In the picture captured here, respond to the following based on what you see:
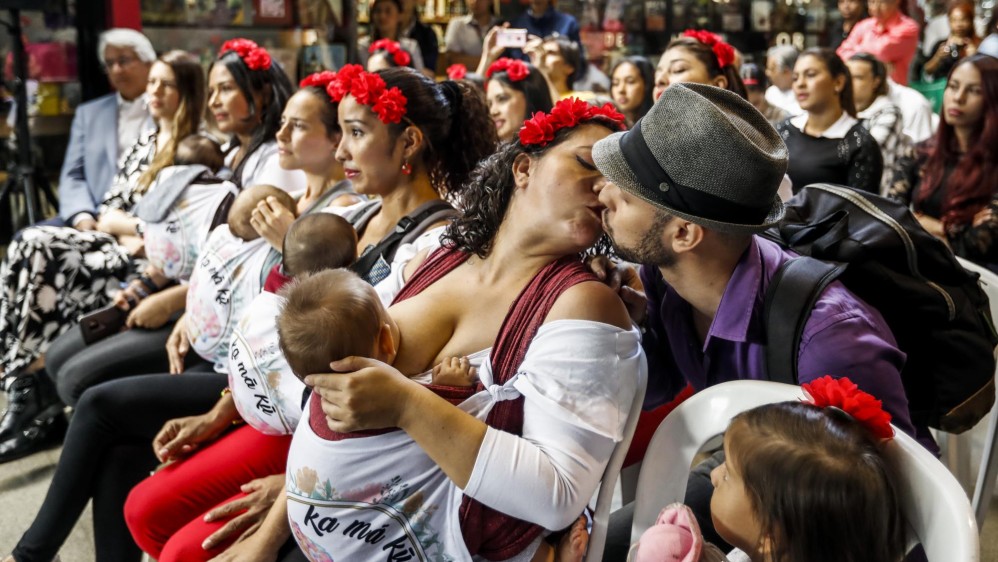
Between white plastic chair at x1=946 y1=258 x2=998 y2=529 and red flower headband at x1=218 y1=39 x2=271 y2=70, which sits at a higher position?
red flower headband at x1=218 y1=39 x2=271 y2=70

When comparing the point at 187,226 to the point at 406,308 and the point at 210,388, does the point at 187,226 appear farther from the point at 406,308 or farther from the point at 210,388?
the point at 406,308

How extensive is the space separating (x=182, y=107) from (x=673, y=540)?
3003 mm

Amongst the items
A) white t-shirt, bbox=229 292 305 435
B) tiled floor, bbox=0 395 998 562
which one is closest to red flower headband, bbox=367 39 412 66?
tiled floor, bbox=0 395 998 562

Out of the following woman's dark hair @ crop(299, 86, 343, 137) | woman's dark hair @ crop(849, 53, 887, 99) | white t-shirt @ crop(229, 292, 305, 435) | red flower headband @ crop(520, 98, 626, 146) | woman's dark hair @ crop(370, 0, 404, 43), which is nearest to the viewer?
red flower headband @ crop(520, 98, 626, 146)

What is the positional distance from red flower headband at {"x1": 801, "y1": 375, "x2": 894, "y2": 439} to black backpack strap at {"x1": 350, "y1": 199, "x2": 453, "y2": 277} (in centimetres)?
110

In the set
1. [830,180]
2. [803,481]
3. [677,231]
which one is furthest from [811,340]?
[830,180]

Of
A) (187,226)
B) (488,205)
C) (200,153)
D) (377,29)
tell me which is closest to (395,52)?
(200,153)

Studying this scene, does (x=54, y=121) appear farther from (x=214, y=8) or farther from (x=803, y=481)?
(x=803, y=481)

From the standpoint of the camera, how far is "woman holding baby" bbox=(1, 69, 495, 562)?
201cm

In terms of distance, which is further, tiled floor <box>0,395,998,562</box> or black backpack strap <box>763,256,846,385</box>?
tiled floor <box>0,395,998,562</box>

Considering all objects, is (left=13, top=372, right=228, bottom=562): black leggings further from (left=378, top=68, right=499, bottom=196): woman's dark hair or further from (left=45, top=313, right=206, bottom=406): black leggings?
(left=378, top=68, right=499, bottom=196): woman's dark hair

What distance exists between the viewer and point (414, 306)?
1.54m

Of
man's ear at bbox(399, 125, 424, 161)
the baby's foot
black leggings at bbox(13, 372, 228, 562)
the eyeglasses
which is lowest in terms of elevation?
black leggings at bbox(13, 372, 228, 562)

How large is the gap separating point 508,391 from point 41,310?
2.42 meters
